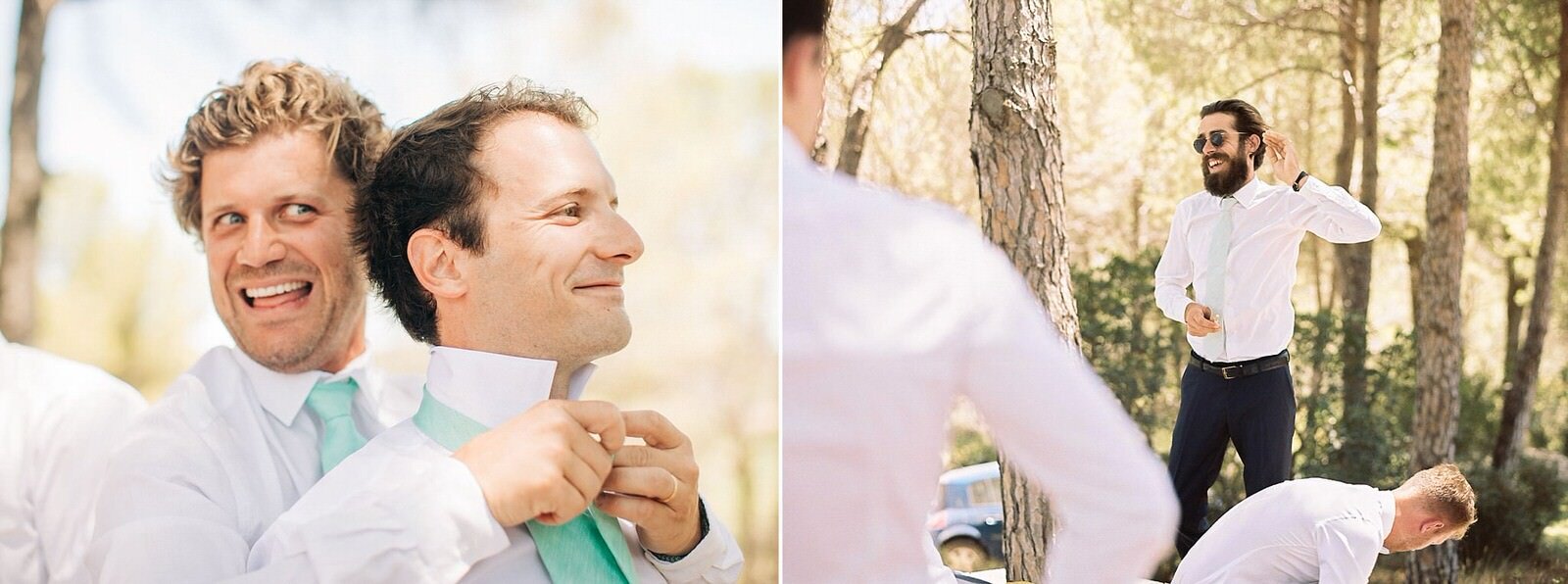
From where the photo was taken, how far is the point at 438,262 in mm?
2893

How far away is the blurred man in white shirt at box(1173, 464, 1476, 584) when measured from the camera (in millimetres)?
3082

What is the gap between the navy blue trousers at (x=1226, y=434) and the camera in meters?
3.14

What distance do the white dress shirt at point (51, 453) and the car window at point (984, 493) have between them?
6.18 feet

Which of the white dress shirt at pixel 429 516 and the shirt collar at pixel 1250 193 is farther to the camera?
the shirt collar at pixel 1250 193

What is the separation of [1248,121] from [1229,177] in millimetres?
135

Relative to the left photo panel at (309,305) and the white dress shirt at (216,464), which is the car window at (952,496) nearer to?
the left photo panel at (309,305)

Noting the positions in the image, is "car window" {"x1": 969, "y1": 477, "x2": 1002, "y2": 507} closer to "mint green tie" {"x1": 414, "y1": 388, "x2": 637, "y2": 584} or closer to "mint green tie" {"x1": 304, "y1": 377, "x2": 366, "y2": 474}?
"mint green tie" {"x1": 414, "y1": 388, "x2": 637, "y2": 584}

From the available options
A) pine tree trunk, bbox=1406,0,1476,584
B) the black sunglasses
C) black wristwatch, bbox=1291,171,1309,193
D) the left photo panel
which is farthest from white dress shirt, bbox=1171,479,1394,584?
the left photo panel

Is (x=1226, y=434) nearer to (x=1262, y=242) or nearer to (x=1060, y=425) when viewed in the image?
(x=1262, y=242)

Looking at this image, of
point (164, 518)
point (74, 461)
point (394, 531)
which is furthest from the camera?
point (74, 461)

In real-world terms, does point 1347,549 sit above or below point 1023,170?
below

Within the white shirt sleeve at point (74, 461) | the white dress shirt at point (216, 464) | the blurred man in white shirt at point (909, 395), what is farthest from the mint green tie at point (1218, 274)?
the white shirt sleeve at point (74, 461)

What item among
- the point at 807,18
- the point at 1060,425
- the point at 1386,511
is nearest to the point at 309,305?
the point at 807,18

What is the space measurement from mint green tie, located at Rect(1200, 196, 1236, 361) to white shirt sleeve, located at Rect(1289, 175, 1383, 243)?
172 mm
